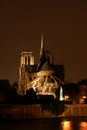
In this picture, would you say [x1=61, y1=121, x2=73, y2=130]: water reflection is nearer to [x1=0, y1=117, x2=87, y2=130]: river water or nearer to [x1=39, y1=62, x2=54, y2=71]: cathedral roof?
[x1=0, y1=117, x2=87, y2=130]: river water

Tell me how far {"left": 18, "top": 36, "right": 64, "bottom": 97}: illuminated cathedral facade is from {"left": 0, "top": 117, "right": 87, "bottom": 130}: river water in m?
12.8

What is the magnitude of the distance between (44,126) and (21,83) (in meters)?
26.0

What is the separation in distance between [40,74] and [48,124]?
21.3 m

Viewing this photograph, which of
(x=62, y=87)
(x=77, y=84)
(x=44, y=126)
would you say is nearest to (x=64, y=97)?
(x=62, y=87)

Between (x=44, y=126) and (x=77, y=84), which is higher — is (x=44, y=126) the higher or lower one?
the lower one

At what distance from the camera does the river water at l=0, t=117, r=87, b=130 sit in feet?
188

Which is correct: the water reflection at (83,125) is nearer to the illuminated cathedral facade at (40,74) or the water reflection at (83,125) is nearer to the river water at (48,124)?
the river water at (48,124)

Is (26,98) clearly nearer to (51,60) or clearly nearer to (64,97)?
(64,97)

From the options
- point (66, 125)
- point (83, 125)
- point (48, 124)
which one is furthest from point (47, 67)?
point (83, 125)

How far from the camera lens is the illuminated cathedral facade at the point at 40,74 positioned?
7894 cm

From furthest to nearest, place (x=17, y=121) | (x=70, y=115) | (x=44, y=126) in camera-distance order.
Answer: (x=70, y=115) < (x=17, y=121) < (x=44, y=126)

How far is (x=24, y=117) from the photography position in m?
65.4

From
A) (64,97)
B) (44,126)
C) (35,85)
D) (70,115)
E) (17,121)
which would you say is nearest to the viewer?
(44,126)

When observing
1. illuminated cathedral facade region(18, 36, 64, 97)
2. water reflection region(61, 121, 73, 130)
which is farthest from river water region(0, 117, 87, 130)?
illuminated cathedral facade region(18, 36, 64, 97)
